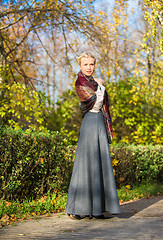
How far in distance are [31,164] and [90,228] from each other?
2116 millimetres

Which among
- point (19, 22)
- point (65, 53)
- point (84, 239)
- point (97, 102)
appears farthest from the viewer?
point (19, 22)

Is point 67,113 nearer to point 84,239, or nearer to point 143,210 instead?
point 143,210

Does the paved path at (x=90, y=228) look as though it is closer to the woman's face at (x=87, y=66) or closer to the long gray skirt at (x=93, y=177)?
the long gray skirt at (x=93, y=177)

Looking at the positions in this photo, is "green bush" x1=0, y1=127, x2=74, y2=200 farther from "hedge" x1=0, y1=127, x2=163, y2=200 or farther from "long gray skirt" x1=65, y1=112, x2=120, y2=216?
"long gray skirt" x1=65, y1=112, x2=120, y2=216

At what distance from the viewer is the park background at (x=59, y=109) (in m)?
5.32

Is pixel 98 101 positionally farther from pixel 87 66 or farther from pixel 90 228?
pixel 90 228

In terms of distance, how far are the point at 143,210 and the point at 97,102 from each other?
2.00 meters

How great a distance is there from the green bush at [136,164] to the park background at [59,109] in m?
0.02

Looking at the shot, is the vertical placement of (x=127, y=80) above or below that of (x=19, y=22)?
below

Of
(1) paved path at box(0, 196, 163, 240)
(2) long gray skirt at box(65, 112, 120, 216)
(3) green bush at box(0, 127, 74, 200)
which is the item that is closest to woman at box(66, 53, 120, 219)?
(2) long gray skirt at box(65, 112, 120, 216)

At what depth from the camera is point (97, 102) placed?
4.34 metres

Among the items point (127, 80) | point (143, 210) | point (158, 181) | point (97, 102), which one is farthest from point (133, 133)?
point (97, 102)

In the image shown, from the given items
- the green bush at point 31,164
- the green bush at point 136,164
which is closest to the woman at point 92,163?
the green bush at point 31,164

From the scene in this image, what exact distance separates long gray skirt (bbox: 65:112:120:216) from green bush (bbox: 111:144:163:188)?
306 centimetres
